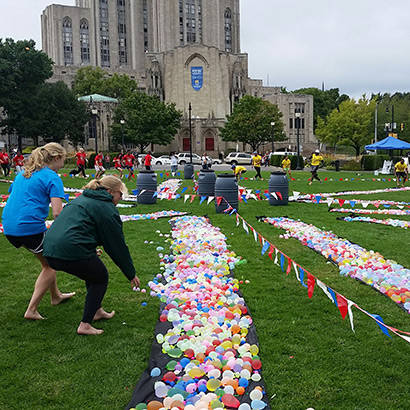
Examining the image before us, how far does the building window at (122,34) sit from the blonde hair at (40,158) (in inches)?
4149

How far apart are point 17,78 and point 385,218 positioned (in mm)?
48088

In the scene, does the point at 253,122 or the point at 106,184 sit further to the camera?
the point at 253,122

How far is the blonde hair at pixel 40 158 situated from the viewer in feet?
15.4

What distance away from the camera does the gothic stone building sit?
2960 inches

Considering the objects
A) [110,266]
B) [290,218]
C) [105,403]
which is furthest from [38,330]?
[290,218]

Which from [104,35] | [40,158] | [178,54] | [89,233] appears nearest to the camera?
[89,233]

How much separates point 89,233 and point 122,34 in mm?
107585

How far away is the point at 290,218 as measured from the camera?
1177cm

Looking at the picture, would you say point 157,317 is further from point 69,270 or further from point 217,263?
point 217,263

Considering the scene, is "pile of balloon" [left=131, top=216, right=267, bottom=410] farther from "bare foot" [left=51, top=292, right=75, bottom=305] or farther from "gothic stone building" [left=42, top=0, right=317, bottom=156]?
"gothic stone building" [left=42, top=0, right=317, bottom=156]

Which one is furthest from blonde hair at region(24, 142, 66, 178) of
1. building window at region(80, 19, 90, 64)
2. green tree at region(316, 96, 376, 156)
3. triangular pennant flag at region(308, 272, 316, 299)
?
building window at region(80, 19, 90, 64)

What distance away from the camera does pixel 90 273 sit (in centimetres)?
428

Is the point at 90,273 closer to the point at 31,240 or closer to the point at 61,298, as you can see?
the point at 31,240

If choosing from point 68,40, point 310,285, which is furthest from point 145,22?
point 310,285
